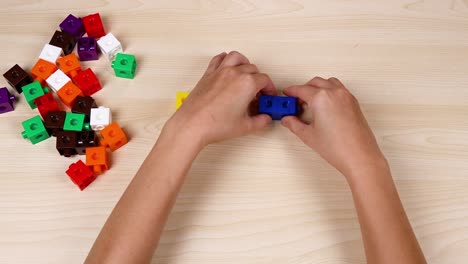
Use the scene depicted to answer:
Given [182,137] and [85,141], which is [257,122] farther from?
[85,141]

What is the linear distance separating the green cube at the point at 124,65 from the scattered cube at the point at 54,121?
0.12 metres

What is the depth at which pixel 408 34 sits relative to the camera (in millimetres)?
894

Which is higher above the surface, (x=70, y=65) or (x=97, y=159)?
(x=70, y=65)

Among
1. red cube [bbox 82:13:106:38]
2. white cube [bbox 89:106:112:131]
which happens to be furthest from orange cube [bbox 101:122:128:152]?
red cube [bbox 82:13:106:38]

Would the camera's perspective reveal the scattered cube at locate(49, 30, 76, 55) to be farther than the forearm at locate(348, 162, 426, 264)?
Yes

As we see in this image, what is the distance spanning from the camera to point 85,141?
0.77 metres

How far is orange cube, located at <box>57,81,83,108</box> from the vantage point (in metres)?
0.81

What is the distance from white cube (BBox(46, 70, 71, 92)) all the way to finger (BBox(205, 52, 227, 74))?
26cm

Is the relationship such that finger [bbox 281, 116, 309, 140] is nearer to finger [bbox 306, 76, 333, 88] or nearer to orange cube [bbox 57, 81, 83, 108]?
finger [bbox 306, 76, 333, 88]

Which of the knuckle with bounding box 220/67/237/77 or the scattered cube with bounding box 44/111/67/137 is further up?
the knuckle with bounding box 220/67/237/77

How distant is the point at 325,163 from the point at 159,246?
30 cm

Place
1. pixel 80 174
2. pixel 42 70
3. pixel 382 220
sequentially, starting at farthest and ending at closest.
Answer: pixel 42 70, pixel 80 174, pixel 382 220

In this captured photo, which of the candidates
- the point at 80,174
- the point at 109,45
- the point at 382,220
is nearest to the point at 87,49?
the point at 109,45

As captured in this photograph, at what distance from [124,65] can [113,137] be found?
144mm
